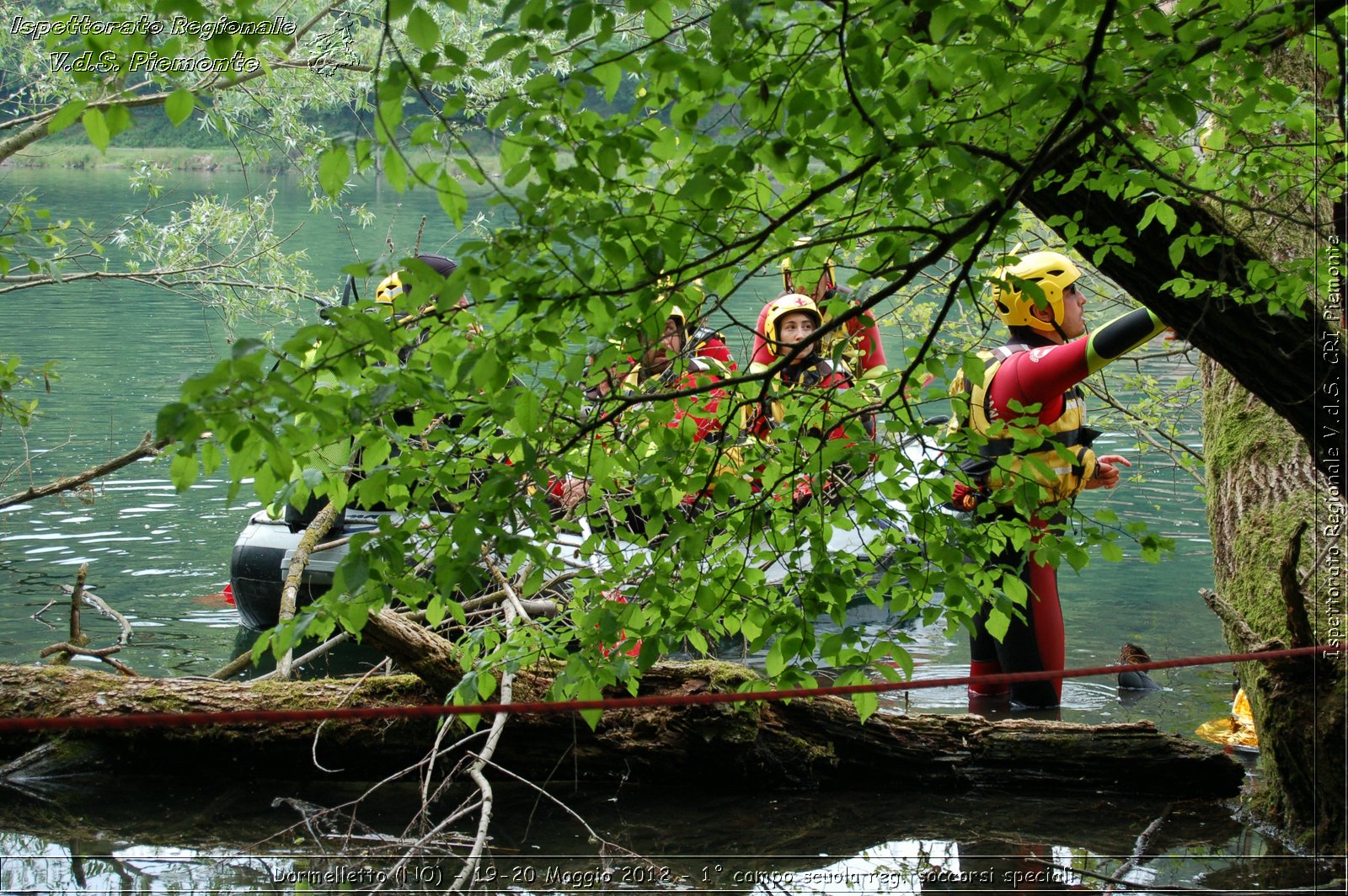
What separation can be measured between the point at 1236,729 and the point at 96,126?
548cm

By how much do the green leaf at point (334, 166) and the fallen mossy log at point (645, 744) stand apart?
3.03 metres

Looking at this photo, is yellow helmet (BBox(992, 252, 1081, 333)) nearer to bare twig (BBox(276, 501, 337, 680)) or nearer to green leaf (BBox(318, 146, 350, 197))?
bare twig (BBox(276, 501, 337, 680))

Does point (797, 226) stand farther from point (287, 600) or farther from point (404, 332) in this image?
point (287, 600)

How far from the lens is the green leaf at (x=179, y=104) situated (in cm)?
228

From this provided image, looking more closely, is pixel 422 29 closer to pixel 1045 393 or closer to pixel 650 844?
pixel 650 844

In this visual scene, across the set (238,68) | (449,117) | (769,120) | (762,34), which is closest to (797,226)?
(769,120)

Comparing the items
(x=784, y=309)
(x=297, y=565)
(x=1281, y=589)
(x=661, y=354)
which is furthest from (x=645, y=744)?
(x=784, y=309)

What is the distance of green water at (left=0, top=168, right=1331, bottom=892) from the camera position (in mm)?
4707

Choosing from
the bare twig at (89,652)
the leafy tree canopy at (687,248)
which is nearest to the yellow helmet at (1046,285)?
the leafy tree canopy at (687,248)

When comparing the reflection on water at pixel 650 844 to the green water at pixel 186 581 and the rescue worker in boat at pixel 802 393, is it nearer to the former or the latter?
the green water at pixel 186 581

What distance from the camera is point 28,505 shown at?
11039mm

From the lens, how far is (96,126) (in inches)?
91.9

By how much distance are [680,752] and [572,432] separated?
8.30 feet

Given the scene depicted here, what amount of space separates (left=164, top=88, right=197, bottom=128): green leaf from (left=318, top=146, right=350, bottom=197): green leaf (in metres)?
0.25
